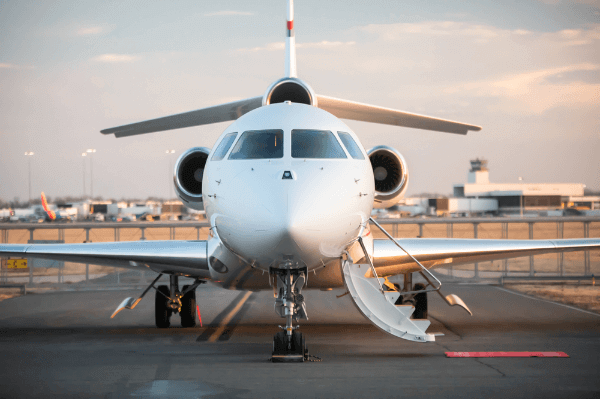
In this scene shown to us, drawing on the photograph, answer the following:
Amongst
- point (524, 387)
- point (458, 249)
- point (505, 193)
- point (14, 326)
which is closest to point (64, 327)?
point (14, 326)

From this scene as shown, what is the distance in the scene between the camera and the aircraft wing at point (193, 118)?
496 inches

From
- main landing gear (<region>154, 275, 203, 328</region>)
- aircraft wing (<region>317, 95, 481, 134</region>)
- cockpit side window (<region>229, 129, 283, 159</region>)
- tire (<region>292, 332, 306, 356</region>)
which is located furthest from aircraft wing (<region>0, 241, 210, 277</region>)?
aircraft wing (<region>317, 95, 481, 134</region>)

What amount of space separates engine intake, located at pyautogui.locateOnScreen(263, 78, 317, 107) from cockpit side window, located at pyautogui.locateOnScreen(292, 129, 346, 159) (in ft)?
11.0

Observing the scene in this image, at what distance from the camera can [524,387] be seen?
275 inches

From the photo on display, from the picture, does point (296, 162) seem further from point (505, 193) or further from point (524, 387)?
point (505, 193)

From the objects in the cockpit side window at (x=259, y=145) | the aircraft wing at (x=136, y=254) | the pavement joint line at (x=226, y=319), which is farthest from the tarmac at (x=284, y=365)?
the cockpit side window at (x=259, y=145)

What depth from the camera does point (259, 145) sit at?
8.10m

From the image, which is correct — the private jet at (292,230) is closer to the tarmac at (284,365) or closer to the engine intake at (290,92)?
the engine intake at (290,92)

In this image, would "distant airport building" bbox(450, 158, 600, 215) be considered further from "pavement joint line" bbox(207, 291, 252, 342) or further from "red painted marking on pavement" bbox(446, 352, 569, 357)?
"red painted marking on pavement" bbox(446, 352, 569, 357)

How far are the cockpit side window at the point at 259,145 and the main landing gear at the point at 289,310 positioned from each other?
1548 mm

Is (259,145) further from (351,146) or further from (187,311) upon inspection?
(187,311)

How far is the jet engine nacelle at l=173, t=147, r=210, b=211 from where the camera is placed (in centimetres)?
1114

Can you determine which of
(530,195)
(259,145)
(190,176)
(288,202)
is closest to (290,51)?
(190,176)

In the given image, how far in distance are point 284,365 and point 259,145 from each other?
2.92 metres
